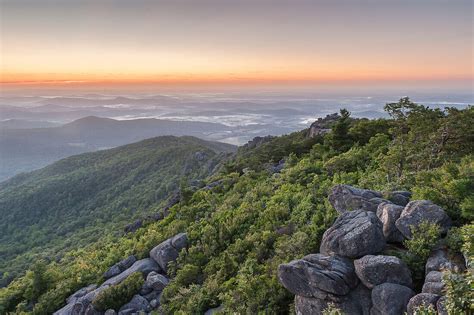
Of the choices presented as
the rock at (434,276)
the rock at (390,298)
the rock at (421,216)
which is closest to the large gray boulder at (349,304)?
the rock at (390,298)

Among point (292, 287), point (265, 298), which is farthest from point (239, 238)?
point (292, 287)

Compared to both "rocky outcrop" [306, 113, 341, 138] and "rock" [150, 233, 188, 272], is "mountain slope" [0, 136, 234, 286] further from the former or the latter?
"rock" [150, 233, 188, 272]

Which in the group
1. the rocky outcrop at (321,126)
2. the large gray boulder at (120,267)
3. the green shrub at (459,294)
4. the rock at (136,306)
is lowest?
the large gray boulder at (120,267)

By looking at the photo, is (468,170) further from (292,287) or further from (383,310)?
(292,287)

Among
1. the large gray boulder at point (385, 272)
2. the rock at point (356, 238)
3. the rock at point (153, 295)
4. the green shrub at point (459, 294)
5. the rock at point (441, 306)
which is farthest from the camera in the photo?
the rock at point (153, 295)

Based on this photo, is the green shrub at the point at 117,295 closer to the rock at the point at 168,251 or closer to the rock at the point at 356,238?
the rock at the point at 168,251

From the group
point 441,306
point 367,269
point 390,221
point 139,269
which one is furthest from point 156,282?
point 441,306
